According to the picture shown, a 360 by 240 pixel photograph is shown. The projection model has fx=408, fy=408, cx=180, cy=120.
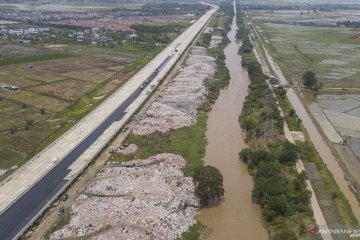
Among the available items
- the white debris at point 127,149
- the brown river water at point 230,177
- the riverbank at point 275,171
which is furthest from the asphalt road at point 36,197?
the riverbank at point 275,171

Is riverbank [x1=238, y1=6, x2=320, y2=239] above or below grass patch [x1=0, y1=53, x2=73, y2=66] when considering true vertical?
below

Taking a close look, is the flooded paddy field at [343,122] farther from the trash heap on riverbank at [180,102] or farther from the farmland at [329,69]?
the trash heap on riverbank at [180,102]

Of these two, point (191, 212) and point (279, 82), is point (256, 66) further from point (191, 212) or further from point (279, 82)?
point (191, 212)

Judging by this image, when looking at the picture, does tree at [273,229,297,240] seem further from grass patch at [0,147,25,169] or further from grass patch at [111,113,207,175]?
grass patch at [0,147,25,169]

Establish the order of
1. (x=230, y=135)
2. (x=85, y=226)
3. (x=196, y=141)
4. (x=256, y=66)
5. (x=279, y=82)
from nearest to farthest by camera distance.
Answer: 1. (x=85, y=226)
2. (x=196, y=141)
3. (x=230, y=135)
4. (x=279, y=82)
5. (x=256, y=66)

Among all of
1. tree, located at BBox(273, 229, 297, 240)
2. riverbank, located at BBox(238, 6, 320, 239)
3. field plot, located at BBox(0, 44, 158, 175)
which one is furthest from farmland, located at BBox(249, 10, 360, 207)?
field plot, located at BBox(0, 44, 158, 175)

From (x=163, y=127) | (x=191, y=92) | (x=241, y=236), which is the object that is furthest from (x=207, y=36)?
(x=241, y=236)

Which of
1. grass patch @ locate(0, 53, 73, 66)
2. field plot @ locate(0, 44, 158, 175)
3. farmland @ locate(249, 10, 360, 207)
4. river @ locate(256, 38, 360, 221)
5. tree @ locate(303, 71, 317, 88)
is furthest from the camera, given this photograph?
grass patch @ locate(0, 53, 73, 66)

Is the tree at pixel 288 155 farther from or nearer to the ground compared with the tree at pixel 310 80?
nearer to the ground
